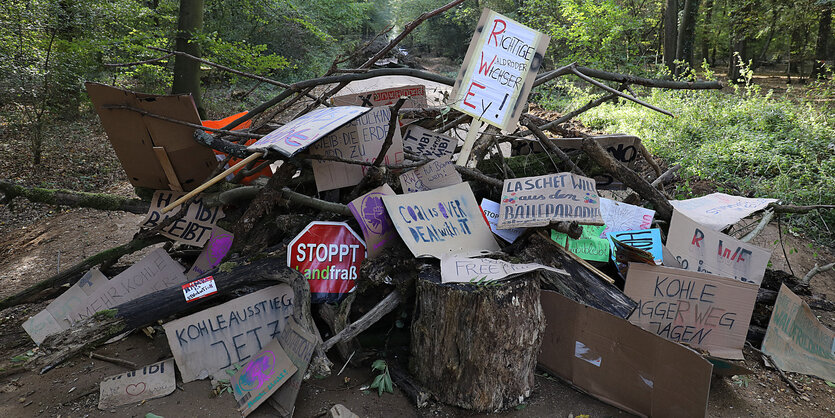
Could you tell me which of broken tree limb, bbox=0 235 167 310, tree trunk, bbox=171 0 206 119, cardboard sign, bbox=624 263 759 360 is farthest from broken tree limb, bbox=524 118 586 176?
tree trunk, bbox=171 0 206 119

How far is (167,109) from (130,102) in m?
0.27

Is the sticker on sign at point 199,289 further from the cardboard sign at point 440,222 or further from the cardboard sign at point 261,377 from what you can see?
the cardboard sign at point 440,222

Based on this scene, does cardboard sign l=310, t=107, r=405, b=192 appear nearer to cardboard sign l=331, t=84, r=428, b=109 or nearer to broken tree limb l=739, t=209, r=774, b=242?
cardboard sign l=331, t=84, r=428, b=109

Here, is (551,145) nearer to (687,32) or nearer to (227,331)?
(227,331)

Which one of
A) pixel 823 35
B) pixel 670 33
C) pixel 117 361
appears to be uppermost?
pixel 823 35

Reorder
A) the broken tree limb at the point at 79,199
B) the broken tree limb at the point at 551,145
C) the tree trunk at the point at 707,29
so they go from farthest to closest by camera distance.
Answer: the tree trunk at the point at 707,29, the broken tree limb at the point at 551,145, the broken tree limb at the point at 79,199

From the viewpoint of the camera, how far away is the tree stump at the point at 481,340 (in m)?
2.31

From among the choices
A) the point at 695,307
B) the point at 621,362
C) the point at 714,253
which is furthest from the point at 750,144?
the point at 621,362

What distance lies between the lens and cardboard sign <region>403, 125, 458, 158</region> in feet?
12.6

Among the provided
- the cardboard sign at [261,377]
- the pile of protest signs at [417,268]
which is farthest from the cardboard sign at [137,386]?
the cardboard sign at [261,377]

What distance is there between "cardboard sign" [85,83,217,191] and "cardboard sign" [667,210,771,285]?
3.34 m

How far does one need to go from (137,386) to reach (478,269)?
6.45 ft

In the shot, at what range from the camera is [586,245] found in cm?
306

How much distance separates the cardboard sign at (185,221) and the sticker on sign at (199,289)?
67 cm
